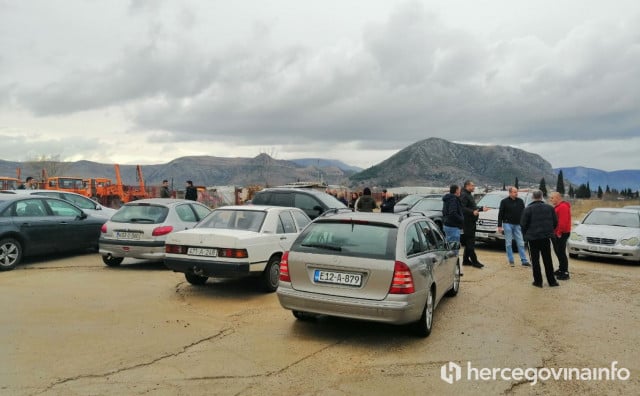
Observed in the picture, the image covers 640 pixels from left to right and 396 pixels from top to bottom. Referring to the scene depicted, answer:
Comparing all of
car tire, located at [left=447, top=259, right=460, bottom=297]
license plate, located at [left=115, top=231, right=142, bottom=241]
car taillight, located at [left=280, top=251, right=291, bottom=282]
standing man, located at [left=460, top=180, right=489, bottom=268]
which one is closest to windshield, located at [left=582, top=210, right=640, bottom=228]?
standing man, located at [left=460, top=180, right=489, bottom=268]

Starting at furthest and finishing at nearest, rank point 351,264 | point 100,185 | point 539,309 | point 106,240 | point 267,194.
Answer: point 100,185
point 267,194
point 106,240
point 539,309
point 351,264

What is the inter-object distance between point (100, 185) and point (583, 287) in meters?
30.1

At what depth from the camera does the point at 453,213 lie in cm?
1072

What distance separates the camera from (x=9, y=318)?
20.3 ft

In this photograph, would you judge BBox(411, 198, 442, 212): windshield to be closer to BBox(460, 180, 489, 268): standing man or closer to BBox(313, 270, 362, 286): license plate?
BBox(460, 180, 489, 268): standing man

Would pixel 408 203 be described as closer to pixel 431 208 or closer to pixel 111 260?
pixel 431 208

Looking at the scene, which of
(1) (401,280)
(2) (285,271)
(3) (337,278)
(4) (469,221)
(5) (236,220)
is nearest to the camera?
(1) (401,280)

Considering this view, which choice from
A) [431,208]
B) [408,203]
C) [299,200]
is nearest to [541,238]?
[299,200]

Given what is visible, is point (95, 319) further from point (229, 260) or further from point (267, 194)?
point (267, 194)

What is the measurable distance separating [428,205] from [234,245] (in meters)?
10.0

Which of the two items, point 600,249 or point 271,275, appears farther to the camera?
point 600,249

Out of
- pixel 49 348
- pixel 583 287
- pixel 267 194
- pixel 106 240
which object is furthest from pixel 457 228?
pixel 49 348

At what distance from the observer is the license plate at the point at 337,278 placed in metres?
5.38

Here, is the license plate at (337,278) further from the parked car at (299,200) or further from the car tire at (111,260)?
the parked car at (299,200)
